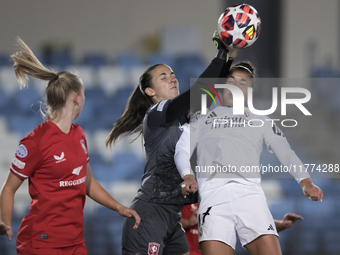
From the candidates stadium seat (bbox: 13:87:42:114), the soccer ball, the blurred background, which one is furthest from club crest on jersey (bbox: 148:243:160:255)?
stadium seat (bbox: 13:87:42:114)

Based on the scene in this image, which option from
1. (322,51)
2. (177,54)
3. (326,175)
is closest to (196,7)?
(177,54)

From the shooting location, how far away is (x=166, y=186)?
2.47 meters

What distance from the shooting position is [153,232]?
7.88 feet

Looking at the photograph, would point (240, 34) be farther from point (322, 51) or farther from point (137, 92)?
point (322, 51)

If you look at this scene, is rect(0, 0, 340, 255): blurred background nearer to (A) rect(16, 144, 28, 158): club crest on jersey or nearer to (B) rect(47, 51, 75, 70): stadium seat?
(B) rect(47, 51, 75, 70): stadium seat

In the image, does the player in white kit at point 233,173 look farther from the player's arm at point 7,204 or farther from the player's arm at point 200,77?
the player's arm at point 7,204

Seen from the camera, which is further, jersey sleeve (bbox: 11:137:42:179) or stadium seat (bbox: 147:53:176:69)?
stadium seat (bbox: 147:53:176:69)

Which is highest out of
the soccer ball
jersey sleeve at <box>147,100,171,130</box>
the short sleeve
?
the soccer ball

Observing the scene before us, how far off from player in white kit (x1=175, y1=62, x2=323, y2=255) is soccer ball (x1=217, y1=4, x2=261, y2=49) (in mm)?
199

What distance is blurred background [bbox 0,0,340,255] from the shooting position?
497 cm

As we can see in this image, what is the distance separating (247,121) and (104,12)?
631cm

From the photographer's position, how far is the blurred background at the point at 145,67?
16.3ft

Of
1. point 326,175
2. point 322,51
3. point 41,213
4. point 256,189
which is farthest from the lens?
point 322,51

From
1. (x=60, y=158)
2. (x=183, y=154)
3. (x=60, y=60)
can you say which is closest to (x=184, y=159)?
(x=183, y=154)
